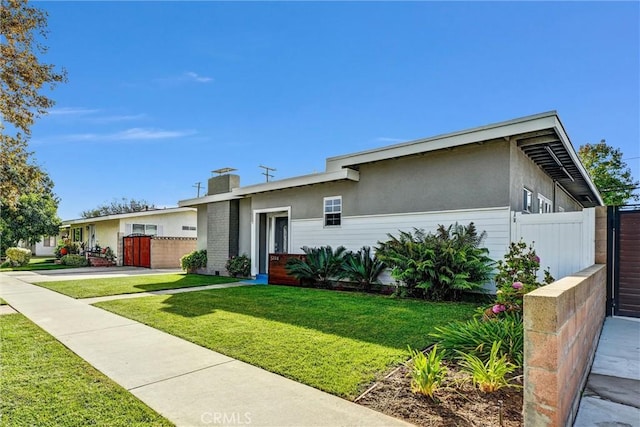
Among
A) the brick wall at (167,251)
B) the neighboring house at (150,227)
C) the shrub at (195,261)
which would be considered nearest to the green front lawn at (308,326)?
the shrub at (195,261)

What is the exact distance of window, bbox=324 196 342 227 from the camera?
38.1ft

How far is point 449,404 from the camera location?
10.2 feet

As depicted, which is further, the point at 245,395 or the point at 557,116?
the point at 557,116

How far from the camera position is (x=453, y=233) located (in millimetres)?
8891

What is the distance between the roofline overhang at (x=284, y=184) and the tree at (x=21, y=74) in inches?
263

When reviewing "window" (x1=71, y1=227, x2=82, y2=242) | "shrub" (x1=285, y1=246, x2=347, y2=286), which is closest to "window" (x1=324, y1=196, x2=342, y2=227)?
"shrub" (x1=285, y1=246, x2=347, y2=286)

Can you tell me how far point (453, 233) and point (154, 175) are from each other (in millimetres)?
28350

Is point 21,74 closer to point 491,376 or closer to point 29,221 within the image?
point 491,376

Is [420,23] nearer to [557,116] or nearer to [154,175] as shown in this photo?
[557,116]

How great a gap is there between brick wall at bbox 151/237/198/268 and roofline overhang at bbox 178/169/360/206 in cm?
500

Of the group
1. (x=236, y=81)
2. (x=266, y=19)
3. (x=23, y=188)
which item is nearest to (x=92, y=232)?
(x=23, y=188)

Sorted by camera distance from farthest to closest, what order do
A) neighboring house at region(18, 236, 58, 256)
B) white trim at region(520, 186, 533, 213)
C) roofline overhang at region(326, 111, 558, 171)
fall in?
neighboring house at region(18, 236, 58, 256), white trim at region(520, 186, 533, 213), roofline overhang at region(326, 111, 558, 171)

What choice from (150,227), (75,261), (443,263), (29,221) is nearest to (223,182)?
(443,263)

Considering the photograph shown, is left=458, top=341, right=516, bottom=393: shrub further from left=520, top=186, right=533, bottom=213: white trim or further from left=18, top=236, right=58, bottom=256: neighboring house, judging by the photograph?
left=18, top=236, right=58, bottom=256: neighboring house
